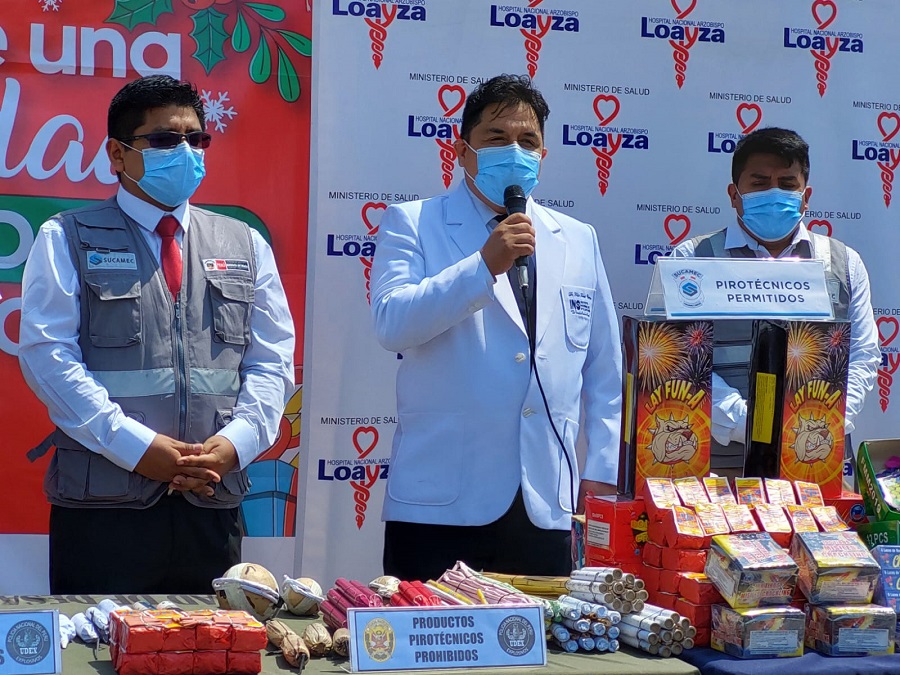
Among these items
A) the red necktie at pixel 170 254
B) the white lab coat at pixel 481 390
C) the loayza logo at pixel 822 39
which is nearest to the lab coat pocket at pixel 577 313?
the white lab coat at pixel 481 390

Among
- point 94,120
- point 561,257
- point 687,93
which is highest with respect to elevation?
point 687,93

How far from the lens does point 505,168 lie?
A: 2.91 metres

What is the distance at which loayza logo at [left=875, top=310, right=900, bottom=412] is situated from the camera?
14.3ft

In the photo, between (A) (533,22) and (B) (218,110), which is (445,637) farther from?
(A) (533,22)

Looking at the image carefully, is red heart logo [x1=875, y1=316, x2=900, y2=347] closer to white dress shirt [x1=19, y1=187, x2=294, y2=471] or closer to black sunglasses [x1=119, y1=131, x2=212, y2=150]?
white dress shirt [x1=19, y1=187, x2=294, y2=471]

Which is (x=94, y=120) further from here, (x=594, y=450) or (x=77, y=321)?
(x=594, y=450)

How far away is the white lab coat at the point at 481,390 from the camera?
2793mm

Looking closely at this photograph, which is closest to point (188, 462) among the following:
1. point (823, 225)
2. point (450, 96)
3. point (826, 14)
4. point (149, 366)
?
point (149, 366)

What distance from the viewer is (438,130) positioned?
4012 millimetres

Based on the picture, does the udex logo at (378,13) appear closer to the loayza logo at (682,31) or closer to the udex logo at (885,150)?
the loayza logo at (682,31)

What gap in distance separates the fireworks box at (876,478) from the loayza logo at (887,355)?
6.78ft

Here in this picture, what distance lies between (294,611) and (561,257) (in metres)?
1.29

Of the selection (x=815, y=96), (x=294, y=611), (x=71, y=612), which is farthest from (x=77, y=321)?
(x=815, y=96)

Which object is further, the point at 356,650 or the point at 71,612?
the point at 71,612
